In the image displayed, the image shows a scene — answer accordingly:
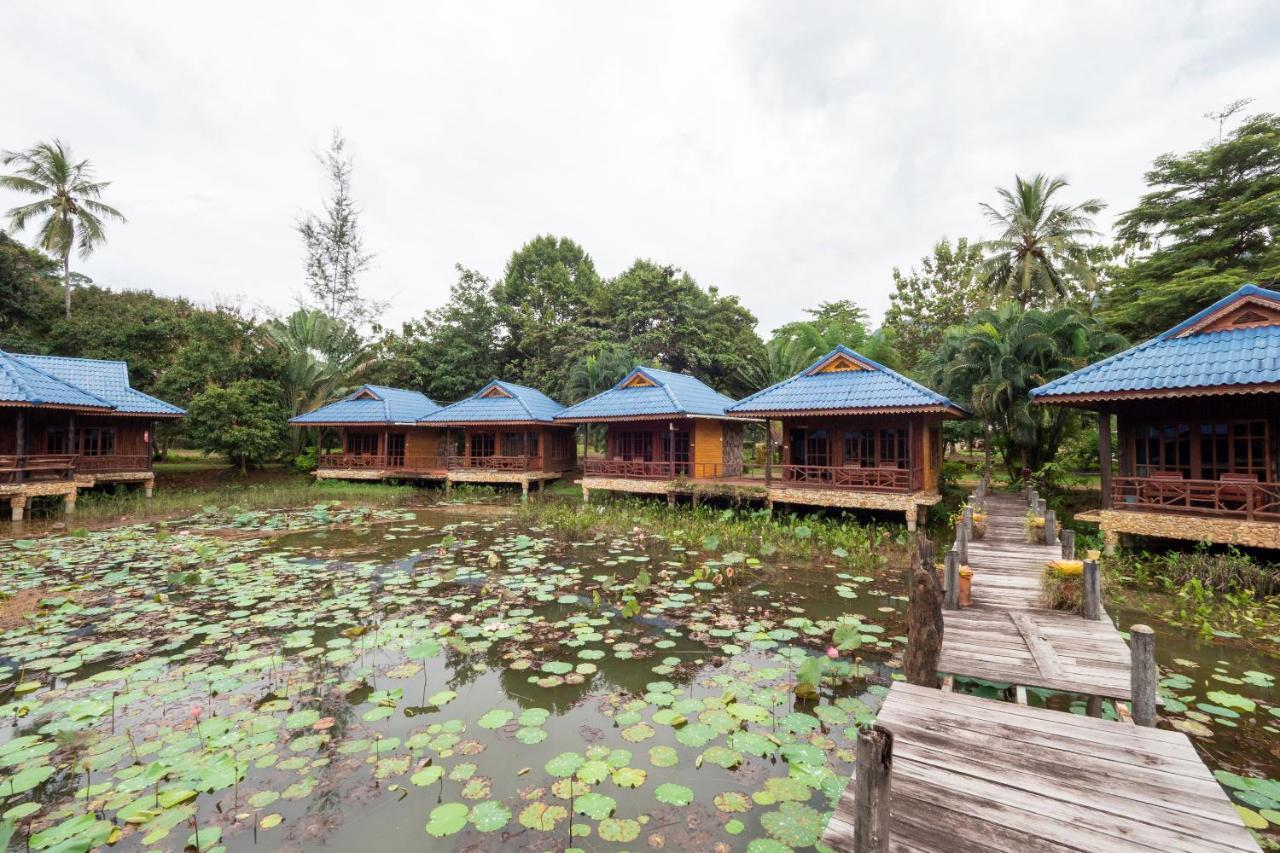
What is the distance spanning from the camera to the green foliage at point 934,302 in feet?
89.9

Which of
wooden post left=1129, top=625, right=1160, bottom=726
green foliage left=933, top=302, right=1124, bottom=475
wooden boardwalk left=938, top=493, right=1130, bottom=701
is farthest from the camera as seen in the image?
green foliage left=933, top=302, right=1124, bottom=475

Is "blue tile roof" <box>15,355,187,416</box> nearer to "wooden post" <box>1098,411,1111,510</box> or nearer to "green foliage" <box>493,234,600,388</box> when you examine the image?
"green foliage" <box>493,234,600,388</box>

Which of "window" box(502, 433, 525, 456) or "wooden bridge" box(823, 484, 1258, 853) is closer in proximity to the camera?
"wooden bridge" box(823, 484, 1258, 853)

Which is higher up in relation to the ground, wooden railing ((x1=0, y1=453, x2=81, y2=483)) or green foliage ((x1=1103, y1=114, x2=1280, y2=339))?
green foliage ((x1=1103, y1=114, x2=1280, y2=339))

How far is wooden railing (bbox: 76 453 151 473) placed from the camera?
707 inches

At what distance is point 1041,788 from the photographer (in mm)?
3107

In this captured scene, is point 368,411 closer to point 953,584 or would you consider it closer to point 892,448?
point 892,448

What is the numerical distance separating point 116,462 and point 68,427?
1831mm

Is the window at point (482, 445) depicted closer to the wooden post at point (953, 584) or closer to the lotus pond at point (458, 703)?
the lotus pond at point (458, 703)

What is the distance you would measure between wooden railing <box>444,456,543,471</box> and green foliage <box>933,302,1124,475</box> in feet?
47.1

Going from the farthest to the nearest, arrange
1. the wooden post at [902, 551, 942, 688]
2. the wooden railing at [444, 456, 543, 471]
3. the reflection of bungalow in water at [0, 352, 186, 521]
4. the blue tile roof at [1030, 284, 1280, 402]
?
the wooden railing at [444, 456, 543, 471] < the reflection of bungalow in water at [0, 352, 186, 521] < the blue tile roof at [1030, 284, 1280, 402] < the wooden post at [902, 551, 942, 688]

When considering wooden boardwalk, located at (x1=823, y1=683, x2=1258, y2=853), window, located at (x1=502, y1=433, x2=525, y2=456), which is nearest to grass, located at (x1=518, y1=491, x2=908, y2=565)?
window, located at (x1=502, y1=433, x2=525, y2=456)

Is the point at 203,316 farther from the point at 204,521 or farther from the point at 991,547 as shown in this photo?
the point at 991,547

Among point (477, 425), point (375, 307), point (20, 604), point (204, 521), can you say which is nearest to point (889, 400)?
point (477, 425)
